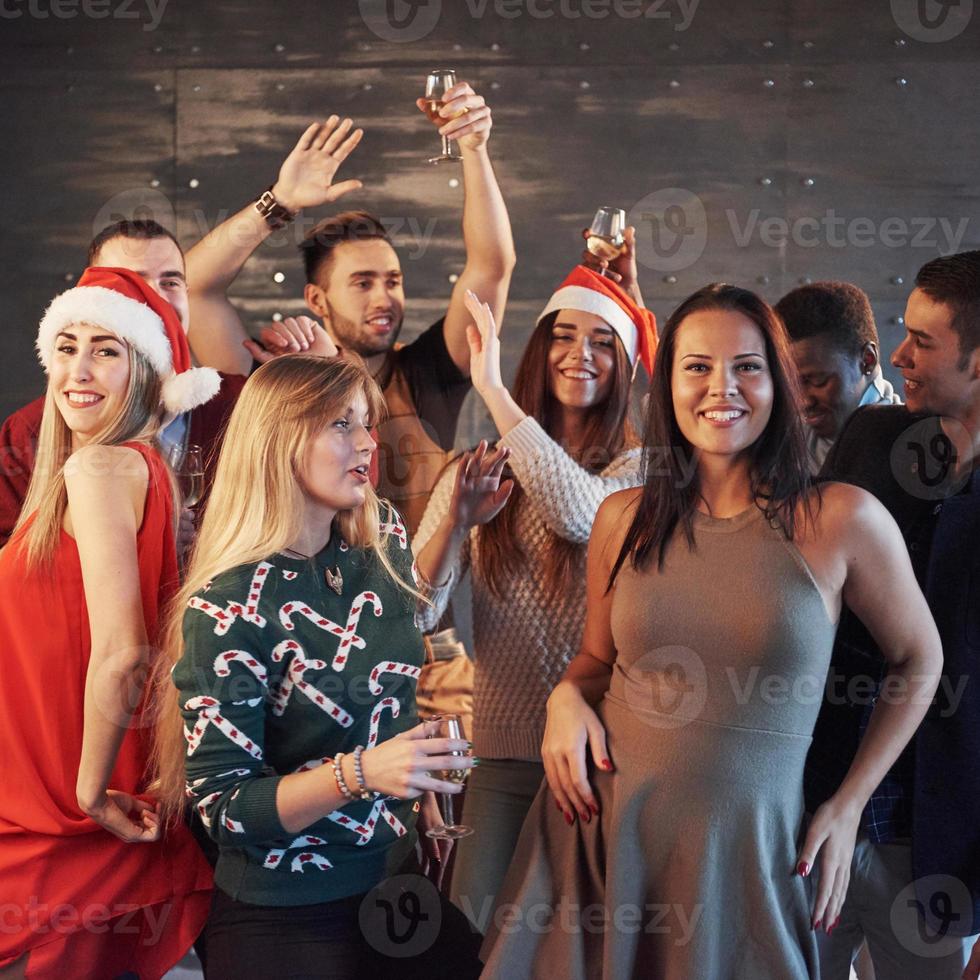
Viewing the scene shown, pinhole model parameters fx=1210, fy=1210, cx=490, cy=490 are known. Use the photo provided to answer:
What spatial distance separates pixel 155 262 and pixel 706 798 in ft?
6.02

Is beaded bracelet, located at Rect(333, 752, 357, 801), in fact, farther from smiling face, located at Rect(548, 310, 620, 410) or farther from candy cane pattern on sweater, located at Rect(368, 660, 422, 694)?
smiling face, located at Rect(548, 310, 620, 410)

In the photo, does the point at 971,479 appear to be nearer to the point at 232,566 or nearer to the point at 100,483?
the point at 232,566

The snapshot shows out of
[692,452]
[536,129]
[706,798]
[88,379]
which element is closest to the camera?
[706,798]

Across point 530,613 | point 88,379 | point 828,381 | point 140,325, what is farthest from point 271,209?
point 828,381

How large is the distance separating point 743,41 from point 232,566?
3660 mm

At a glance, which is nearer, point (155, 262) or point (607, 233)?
point (155, 262)

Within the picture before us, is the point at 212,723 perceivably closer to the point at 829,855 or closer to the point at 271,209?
the point at 829,855

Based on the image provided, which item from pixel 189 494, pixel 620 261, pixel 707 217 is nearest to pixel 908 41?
pixel 707 217

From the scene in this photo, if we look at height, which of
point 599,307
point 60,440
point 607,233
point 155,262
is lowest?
point 60,440

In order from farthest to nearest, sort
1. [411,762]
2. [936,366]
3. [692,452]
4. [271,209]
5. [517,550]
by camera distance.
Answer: [271,209] → [517,550] → [936,366] → [692,452] → [411,762]

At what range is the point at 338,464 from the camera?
1.86 metres

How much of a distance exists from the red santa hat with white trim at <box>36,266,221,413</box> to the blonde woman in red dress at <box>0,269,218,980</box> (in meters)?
0.13

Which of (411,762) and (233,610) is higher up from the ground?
(233,610)

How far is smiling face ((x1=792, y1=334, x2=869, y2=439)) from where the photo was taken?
281 cm
